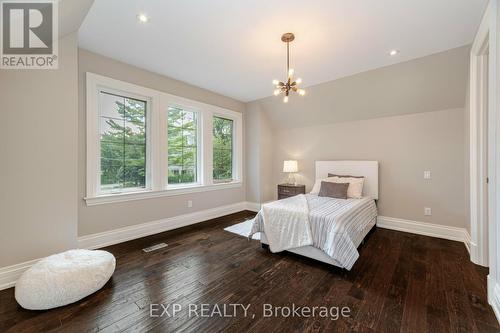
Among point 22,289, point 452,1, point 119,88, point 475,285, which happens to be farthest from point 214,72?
point 475,285

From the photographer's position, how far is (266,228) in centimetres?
279

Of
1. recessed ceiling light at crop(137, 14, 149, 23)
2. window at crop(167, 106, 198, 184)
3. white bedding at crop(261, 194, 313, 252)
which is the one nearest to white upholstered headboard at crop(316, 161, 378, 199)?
white bedding at crop(261, 194, 313, 252)

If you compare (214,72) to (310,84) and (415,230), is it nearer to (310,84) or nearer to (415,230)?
(310,84)

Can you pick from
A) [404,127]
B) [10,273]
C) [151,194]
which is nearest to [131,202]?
[151,194]

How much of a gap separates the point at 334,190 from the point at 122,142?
3591 mm

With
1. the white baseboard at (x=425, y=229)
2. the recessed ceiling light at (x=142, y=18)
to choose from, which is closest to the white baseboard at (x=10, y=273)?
the recessed ceiling light at (x=142, y=18)

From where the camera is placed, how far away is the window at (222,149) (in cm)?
466

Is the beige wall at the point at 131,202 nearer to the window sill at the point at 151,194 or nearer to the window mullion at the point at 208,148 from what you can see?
the window sill at the point at 151,194

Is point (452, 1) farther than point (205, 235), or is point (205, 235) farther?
point (205, 235)

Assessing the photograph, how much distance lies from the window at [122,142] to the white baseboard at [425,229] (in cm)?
439

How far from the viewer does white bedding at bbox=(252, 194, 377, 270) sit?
2162 millimetres

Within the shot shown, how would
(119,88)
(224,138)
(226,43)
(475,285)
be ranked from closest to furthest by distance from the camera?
1. (475,285)
2. (226,43)
3. (119,88)
4. (224,138)

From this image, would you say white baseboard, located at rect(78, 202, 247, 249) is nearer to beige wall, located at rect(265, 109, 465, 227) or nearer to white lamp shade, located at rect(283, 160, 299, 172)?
white lamp shade, located at rect(283, 160, 299, 172)

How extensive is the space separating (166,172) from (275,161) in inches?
109
